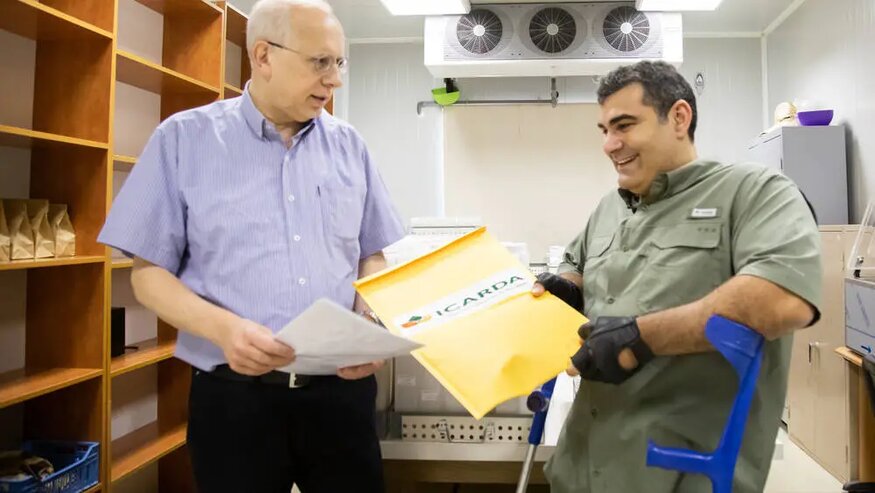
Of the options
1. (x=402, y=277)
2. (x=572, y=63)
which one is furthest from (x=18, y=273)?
(x=572, y=63)

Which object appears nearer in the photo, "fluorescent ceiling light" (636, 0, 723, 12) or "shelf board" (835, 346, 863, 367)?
"shelf board" (835, 346, 863, 367)

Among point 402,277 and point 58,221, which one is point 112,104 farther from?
point 402,277

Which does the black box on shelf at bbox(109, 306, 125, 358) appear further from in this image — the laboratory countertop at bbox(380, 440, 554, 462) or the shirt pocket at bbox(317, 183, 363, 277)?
the shirt pocket at bbox(317, 183, 363, 277)

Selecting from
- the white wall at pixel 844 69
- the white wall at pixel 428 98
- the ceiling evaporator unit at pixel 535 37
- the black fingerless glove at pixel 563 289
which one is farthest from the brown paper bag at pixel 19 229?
the white wall at pixel 844 69

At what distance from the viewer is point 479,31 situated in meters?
4.13

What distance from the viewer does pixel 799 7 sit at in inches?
168

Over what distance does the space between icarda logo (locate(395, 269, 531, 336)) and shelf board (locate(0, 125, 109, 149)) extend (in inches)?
61.0

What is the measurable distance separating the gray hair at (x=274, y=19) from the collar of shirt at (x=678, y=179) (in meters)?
0.79

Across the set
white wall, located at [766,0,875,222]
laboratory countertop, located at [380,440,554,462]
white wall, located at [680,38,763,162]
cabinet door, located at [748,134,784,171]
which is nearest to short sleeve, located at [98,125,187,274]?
laboratory countertop, located at [380,440,554,462]

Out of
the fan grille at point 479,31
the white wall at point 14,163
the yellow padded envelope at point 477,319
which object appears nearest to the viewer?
the yellow padded envelope at point 477,319

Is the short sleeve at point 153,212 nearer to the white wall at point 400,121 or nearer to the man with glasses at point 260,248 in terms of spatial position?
the man with glasses at point 260,248

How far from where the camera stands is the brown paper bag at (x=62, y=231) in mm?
2172

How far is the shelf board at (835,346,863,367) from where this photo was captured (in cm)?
294

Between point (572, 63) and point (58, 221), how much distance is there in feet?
10.7
